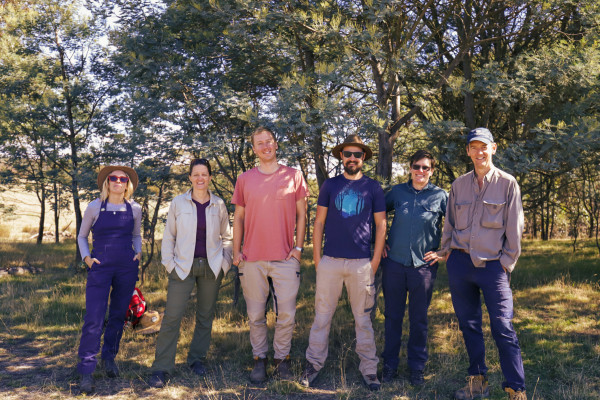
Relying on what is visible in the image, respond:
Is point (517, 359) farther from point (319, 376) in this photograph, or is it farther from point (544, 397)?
point (319, 376)

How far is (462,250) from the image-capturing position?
3980 mm

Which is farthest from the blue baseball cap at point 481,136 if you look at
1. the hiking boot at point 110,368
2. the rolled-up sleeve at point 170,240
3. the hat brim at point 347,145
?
the hiking boot at point 110,368

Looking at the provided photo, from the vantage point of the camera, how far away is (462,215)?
3.95 m

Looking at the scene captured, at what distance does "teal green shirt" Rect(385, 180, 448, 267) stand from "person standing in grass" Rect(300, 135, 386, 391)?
158 mm

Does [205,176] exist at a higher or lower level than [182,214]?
higher

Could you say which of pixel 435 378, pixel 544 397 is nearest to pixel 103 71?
pixel 435 378

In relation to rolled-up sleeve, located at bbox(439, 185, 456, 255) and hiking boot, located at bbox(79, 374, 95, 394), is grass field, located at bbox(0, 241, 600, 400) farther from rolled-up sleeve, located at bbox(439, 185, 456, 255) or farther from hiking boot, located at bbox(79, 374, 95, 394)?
rolled-up sleeve, located at bbox(439, 185, 456, 255)

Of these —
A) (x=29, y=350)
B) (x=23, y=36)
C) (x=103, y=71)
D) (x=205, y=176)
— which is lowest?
(x=29, y=350)

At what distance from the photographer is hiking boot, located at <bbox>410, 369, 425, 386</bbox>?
4.27 metres

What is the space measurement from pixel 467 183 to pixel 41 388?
4429mm

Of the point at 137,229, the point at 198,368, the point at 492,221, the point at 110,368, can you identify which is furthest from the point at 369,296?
the point at 110,368

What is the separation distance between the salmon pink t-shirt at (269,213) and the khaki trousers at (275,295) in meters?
0.11

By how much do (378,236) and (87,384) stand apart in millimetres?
3033

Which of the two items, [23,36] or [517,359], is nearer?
[517,359]
